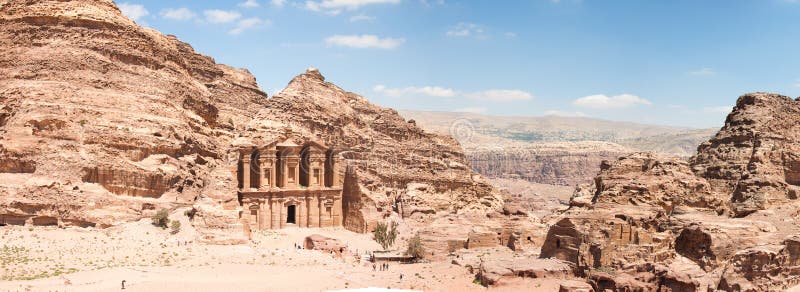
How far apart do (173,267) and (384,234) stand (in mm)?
18756

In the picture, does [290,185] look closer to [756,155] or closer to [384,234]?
[384,234]

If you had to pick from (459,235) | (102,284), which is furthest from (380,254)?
(102,284)

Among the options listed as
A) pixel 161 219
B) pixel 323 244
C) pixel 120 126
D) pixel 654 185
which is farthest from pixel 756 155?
pixel 120 126

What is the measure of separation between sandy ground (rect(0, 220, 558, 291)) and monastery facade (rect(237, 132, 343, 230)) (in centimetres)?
908

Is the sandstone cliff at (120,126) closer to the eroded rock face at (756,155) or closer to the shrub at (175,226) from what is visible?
the shrub at (175,226)

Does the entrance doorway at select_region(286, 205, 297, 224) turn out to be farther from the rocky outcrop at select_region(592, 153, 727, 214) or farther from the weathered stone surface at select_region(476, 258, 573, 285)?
the rocky outcrop at select_region(592, 153, 727, 214)

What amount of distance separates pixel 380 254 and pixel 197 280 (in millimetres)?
14011

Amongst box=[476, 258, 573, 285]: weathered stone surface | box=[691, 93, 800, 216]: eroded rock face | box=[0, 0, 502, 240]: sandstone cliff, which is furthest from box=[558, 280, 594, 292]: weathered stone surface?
box=[0, 0, 502, 240]: sandstone cliff

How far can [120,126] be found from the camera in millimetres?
39844

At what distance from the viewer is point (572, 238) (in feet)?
107

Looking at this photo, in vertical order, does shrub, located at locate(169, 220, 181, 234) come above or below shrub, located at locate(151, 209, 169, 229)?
below

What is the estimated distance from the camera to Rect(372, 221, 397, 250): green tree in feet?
152

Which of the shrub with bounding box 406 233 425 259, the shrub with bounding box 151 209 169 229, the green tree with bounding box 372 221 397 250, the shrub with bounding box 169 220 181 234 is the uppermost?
the shrub with bounding box 151 209 169 229

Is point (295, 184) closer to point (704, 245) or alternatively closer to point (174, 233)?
point (174, 233)
